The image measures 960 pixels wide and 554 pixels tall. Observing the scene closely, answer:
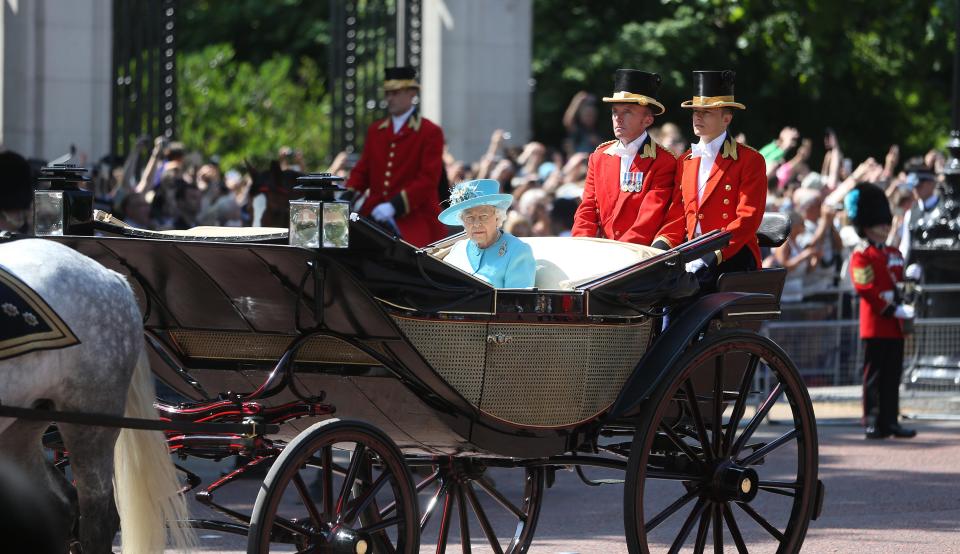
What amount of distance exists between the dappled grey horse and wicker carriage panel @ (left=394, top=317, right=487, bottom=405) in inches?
35.3

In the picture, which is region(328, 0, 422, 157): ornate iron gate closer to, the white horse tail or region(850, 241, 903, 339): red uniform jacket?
region(850, 241, 903, 339): red uniform jacket

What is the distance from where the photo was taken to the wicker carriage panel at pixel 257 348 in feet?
18.4

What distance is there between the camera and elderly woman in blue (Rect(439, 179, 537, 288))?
6051mm

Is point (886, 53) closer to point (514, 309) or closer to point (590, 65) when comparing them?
point (590, 65)

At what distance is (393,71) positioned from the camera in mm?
9484

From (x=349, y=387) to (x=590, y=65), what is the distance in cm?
2083

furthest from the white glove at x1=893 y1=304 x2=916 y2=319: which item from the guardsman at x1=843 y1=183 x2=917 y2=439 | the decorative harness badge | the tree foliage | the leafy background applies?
the leafy background

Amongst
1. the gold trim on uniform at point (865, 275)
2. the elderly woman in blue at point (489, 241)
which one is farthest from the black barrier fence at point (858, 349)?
the elderly woman in blue at point (489, 241)

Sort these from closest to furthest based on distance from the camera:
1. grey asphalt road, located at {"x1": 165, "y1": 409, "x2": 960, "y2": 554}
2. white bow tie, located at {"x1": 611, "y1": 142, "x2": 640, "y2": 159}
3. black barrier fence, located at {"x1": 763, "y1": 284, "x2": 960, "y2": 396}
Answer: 1. white bow tie, located at {"x1": 611, "y1": 142, "x2": 640, "y2": 159}
2. grey asphalt road, located at {"x1": 165, "y1": 409, "x2": 960, "y2": 554}
3. black barrier fence, located at {"x1": 763, "y1": 284, "x2": 960, "y2": 396}

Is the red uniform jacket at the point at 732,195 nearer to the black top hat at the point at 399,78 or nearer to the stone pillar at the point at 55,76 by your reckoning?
the black top hat at the point at 399,78

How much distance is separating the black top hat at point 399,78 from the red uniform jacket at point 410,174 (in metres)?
0.19

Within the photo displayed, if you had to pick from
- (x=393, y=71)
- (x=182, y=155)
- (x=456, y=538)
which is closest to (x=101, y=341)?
(x=456, y=538)

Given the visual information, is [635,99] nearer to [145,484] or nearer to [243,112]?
[145,484]

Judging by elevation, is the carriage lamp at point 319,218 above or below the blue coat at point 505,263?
above
